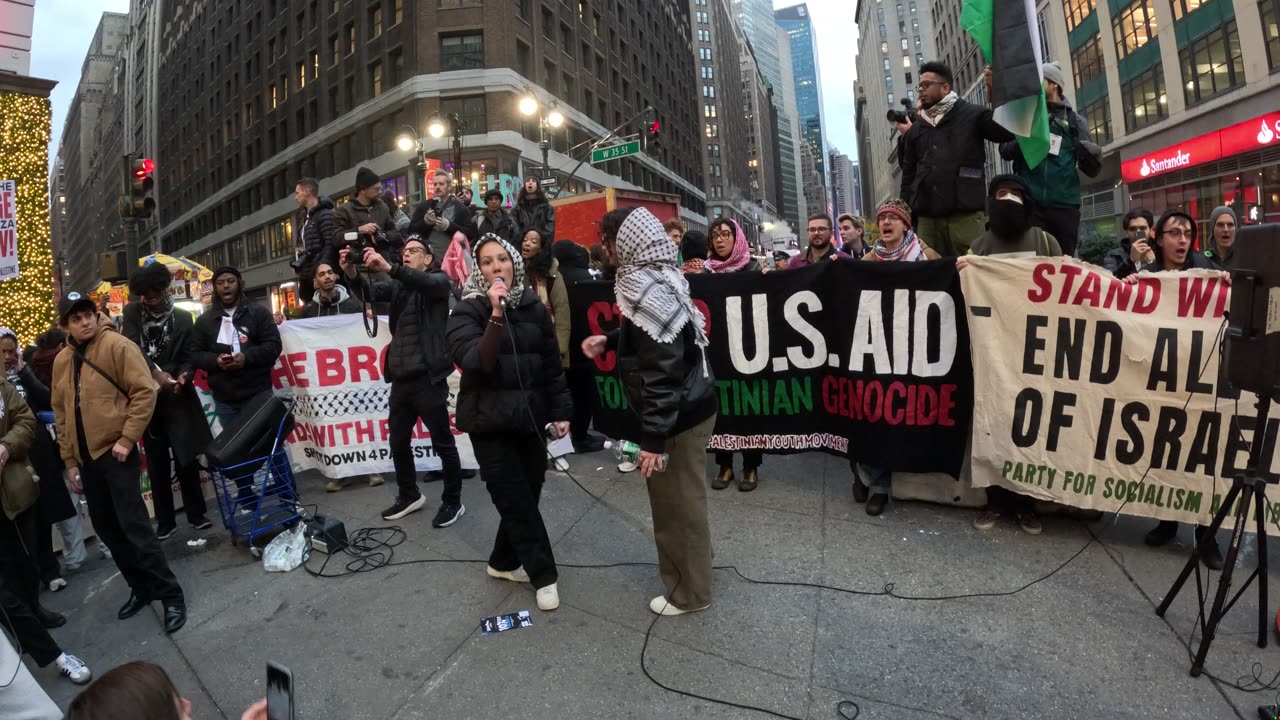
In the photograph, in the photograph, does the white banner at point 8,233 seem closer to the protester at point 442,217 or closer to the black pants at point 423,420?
the protester at point 442,217

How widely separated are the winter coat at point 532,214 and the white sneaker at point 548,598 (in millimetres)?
5199

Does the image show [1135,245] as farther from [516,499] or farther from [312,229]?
[312,229]

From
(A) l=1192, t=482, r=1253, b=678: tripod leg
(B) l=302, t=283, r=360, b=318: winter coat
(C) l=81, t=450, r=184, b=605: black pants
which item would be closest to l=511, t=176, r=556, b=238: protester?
(B) l=302, t=283, r=360, b=318: winter coat

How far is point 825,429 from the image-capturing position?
4.79 metres

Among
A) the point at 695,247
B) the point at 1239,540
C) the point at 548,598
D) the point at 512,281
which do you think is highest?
the point at 695,247

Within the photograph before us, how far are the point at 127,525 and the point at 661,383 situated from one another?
11.0ft

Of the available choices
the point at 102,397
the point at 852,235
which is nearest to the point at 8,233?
the point at 102,397

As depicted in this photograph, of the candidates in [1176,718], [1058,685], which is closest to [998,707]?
[1058,685]

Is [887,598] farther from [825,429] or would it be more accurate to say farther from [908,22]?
[908,22]

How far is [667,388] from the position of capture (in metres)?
2.96

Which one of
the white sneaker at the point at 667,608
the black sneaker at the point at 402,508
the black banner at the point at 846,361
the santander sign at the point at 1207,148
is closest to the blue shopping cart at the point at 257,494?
the black sneaker at the point at 402,508

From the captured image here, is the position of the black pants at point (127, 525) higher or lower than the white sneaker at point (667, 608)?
higher

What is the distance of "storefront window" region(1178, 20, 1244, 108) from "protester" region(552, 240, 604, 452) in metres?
28.8

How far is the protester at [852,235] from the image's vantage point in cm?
675
